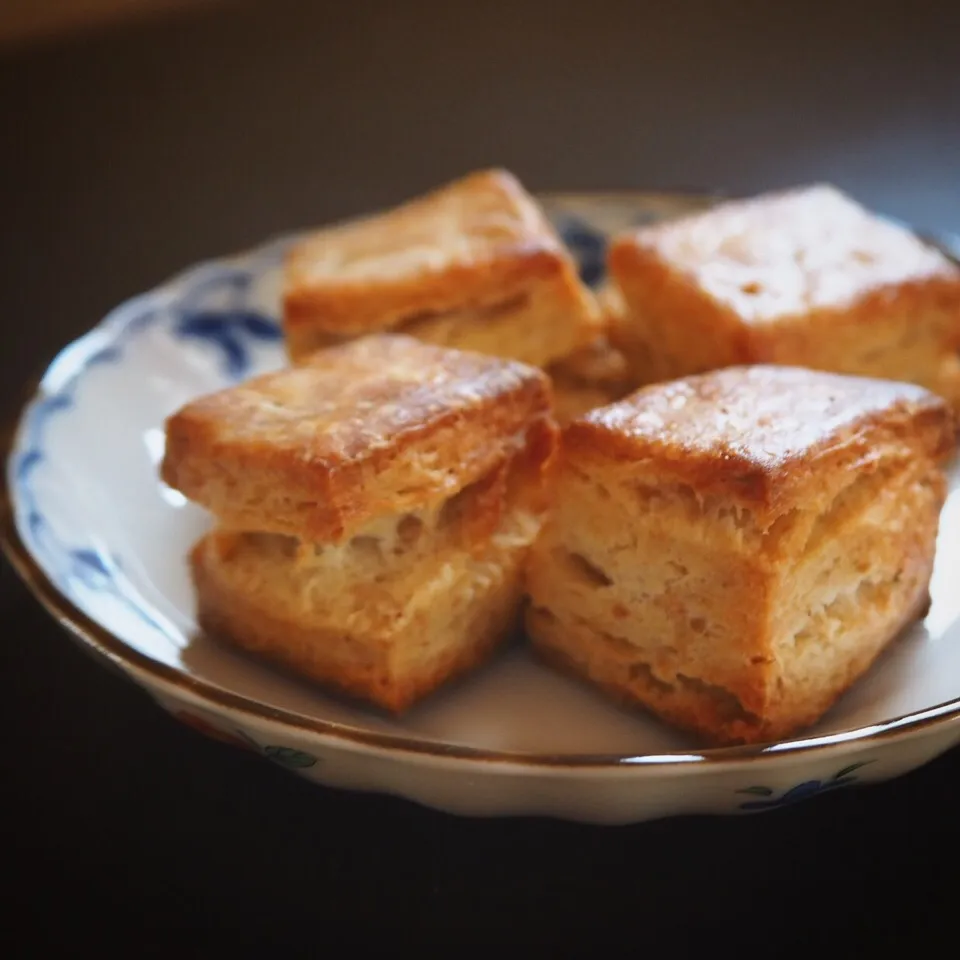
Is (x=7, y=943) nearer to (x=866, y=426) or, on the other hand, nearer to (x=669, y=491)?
(x=669, y=491)

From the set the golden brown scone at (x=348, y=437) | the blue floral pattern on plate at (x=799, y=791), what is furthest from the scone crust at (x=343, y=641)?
the blue floral pattern on plate at (x=799, y=791)

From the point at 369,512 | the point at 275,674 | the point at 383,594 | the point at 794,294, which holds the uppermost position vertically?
the point at 794,294

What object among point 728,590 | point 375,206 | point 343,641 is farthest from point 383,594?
point 375,206

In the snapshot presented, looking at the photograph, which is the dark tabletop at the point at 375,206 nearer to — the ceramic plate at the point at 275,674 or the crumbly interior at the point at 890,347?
the ceramic plate at the point at 275,674

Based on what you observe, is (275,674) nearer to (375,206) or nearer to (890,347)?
(890,347)

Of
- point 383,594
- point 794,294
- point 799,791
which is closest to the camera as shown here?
point 799,791

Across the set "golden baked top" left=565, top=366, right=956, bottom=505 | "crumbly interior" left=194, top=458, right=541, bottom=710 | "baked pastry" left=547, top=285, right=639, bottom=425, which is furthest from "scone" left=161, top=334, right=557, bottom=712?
"baked pastry" left=547, top=285, right=639, bottom=425
